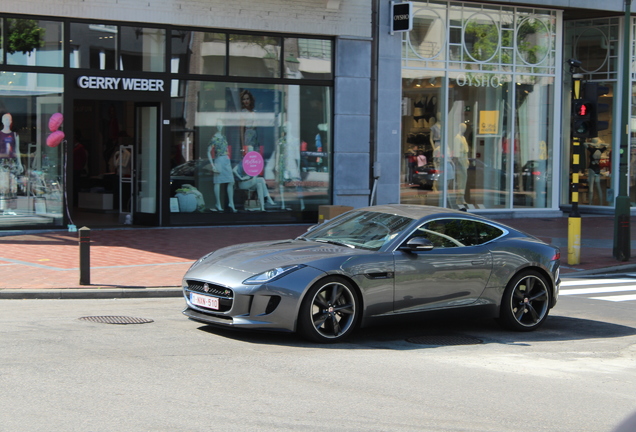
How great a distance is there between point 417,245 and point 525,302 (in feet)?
5.54

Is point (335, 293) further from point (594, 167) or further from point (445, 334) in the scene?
point (594, 167)

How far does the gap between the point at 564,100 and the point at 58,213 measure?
634 inches

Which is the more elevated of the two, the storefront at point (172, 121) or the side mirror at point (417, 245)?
the storefront at point (172, 121)

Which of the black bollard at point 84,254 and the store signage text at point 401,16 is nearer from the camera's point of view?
the black bollard at point 84,254

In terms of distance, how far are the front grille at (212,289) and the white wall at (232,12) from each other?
11124mm

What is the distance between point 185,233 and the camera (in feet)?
Result: 60.1

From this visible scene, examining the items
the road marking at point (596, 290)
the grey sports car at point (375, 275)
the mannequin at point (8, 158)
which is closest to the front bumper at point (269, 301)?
the grey sports car at point (375, 275)

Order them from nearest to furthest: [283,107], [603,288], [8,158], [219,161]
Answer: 1. [603,288]
2. [8,158]
3. [219,161]
4. [283,107]

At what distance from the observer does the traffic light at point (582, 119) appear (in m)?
15.8

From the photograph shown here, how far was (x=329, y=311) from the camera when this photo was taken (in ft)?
27.1

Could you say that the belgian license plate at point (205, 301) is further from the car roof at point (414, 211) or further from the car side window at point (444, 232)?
the car roof at point (414, 211)

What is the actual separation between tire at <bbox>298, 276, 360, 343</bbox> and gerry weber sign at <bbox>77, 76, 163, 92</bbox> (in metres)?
11.5

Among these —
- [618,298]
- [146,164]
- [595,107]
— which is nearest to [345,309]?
[618,298]

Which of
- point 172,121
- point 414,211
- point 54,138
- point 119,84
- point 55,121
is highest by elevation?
point 119,84
